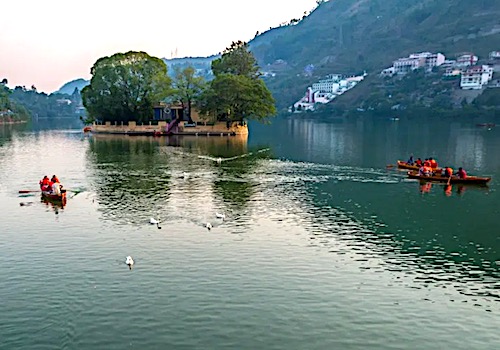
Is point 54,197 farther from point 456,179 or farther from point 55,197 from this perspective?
point 456,179

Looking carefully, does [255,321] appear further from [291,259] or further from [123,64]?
[123,64]

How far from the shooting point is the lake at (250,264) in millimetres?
21203

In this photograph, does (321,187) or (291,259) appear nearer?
(291,259)

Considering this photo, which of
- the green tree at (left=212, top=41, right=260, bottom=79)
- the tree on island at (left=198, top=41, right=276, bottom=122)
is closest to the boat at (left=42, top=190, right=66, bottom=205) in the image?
the tree on island at (left=198, top=41, right=276, bottom=122)

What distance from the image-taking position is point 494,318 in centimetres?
2252

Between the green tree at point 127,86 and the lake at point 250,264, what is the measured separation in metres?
75.4

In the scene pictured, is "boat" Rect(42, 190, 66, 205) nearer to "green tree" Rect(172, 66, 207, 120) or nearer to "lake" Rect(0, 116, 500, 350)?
"lake" Rect(0, 116, 500, 350)

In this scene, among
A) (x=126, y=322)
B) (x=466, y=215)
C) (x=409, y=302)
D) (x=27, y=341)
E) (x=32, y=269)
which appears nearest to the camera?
(x=27, y=341)

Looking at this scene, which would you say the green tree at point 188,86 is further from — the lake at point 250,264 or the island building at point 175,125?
the lake at point 250,264

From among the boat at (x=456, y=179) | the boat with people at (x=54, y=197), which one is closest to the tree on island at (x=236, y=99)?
the boat at (x=456, y=179)

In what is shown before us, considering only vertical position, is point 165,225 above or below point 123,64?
below

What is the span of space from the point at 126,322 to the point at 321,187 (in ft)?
120

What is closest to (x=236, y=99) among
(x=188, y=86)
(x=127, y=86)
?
(x=188, y=86)

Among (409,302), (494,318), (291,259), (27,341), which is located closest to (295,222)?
(291,259)
